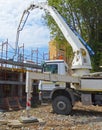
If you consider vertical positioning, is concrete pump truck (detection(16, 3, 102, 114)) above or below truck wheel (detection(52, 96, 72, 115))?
above

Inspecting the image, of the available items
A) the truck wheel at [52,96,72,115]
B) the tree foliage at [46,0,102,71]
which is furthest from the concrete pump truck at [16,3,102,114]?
the tree foliage at [46,0,102,71]

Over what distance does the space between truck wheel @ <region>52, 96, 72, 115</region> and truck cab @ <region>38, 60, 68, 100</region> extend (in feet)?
2.93

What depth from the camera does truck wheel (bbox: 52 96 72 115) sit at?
15156 mm

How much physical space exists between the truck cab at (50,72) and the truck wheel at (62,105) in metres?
0.89

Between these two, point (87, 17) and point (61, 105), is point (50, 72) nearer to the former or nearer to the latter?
point (61, 105)

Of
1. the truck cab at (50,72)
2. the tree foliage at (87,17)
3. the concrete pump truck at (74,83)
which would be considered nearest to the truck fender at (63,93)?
the concrete pump truck at (74,83)

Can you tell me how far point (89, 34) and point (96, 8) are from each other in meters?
2.65

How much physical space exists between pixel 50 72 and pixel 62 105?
2660mm

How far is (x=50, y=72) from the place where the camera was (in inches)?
682

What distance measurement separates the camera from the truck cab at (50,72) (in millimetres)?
16453

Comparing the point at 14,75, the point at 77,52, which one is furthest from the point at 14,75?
the point at 77,52

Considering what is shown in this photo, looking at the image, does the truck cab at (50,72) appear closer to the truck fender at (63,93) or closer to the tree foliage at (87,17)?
the truck fender at (63,93)

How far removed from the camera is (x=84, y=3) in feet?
98.1

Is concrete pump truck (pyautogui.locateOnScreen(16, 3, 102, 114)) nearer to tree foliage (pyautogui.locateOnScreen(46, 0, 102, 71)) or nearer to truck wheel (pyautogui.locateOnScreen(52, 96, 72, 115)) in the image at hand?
truck wheel (pyautogui.locateOnScreen(52, 96, 72, 115))
